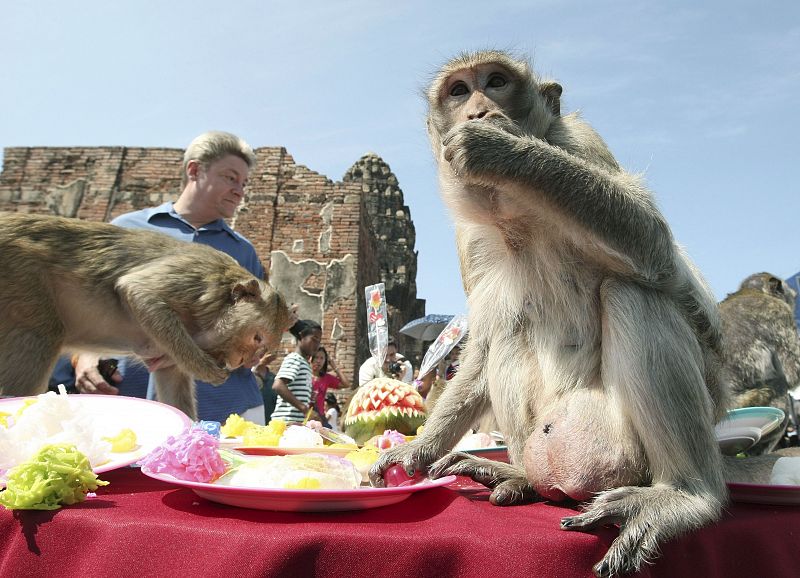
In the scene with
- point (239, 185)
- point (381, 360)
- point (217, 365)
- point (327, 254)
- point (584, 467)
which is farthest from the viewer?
point (327, 254)

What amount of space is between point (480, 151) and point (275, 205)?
1108 centimetres

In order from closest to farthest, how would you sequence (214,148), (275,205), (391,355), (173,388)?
(173,388)
(214,148)
(391,355)
(275,205)

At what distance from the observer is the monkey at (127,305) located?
2316 mm

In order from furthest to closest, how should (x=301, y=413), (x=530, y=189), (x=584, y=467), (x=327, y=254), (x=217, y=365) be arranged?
(x=327, y=254), (x=301, y=413), (x=217, y=365), (x=530, y=189), (x=584, y=467)

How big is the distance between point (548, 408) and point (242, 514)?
75 cm

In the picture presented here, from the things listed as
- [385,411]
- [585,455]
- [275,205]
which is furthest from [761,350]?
[275,205]

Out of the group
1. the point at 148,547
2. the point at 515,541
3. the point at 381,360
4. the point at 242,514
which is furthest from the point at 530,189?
the point at 381,360

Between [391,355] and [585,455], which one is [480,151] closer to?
[585,455]

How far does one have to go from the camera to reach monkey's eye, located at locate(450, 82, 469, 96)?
6.06ft

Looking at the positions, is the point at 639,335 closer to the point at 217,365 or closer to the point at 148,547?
the point at 148,547

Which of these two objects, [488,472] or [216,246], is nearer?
[488,472]

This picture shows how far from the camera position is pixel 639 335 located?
129cm

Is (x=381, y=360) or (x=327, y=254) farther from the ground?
(x=327, y=254)

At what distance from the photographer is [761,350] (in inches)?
199
